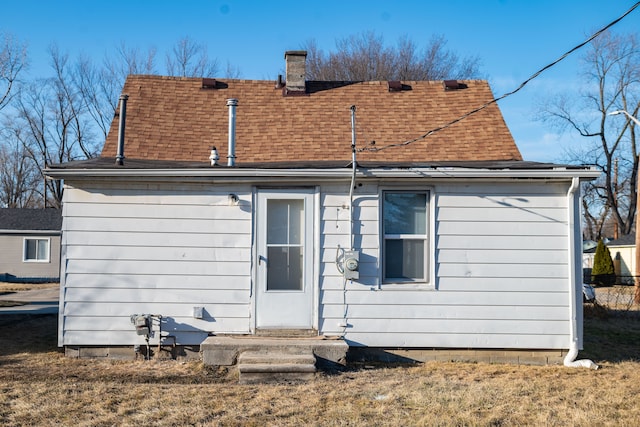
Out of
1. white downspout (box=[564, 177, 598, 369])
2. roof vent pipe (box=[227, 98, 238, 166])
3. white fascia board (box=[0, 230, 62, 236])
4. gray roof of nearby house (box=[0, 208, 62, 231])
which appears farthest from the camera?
gray roof of nearby house (box=[0, 208, 62, 231])

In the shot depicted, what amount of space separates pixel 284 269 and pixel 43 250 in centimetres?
2562

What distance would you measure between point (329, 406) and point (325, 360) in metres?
1.83

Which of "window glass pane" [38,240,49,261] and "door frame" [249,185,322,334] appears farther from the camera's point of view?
"window glass pane" [38,240,49,261]

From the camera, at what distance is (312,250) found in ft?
28.2

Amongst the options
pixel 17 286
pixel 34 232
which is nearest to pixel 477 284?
pixel 17 286

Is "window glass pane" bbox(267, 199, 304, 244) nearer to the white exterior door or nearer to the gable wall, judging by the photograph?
the white exterior door

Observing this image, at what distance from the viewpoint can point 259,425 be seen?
5.43 meters

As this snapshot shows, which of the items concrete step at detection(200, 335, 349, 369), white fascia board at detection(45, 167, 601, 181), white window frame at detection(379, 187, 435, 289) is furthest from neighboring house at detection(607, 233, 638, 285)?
concrete step at detection(200, 335, 349, 369)

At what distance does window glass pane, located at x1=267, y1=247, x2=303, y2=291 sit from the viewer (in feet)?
28.4

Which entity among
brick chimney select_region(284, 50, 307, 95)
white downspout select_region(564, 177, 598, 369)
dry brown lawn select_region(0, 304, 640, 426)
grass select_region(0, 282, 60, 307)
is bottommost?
grass select_region(0, 282, 60, 307)

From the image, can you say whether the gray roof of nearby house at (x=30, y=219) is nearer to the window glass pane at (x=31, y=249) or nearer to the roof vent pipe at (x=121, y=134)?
the window glass pane at (x=31, y=249)

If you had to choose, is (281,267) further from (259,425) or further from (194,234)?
(259,425)

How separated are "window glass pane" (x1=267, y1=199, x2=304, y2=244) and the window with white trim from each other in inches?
47.3

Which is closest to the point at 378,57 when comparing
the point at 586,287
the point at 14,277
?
the point at 586,287
